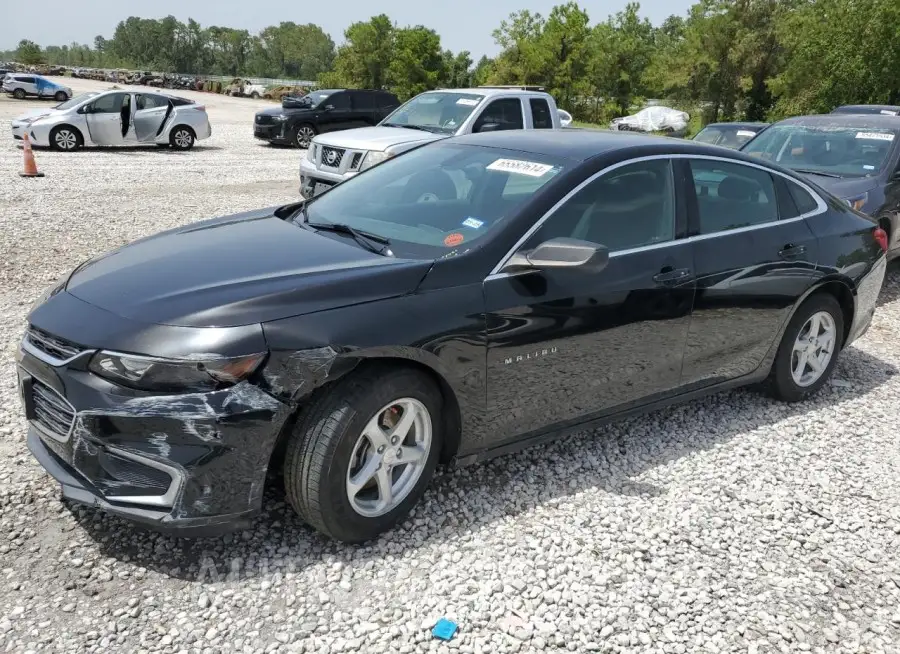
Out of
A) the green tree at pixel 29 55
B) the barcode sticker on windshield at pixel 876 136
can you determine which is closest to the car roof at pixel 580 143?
the barcode sticker on windshield at pixel 876 136

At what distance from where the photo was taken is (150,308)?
3.02 metres

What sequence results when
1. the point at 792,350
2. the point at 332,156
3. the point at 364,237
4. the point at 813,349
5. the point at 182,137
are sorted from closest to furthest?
the point at 364,237
the point at 792,350
the point at 813,349
the point at 332,156
the point at 182,137

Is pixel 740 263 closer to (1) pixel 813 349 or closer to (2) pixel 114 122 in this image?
(1) pixel 813 349

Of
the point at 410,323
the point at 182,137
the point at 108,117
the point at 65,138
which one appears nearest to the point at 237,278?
the point at 410,323

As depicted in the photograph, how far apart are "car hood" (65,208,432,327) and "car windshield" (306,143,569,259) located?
238mm

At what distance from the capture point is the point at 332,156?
35.8 feet

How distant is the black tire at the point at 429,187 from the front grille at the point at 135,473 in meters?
1.89

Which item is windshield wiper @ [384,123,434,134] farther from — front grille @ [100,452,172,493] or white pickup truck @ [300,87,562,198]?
front grille @ [100,452,172,493]

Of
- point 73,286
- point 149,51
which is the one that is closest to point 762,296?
point 73,286

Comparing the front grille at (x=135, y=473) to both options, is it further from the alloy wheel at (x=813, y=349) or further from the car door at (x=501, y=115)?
the car door at (x=501, y=115)

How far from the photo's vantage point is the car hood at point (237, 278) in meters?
3.00

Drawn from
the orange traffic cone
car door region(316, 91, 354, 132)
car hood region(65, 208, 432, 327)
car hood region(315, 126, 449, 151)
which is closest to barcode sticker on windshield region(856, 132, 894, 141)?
car hood region(315, 126, 449, 151)

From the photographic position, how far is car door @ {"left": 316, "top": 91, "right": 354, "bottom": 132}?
834 inches

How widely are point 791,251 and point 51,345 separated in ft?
13.1
